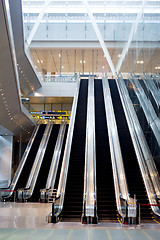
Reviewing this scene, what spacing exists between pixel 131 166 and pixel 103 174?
1.23 meters

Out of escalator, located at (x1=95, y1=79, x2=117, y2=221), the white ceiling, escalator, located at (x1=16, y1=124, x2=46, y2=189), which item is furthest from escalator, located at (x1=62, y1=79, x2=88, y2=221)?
the white ceiling

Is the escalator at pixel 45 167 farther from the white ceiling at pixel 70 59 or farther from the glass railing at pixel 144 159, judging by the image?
the white ceiling at pixel 70 59

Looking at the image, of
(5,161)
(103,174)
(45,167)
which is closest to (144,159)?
(103,174)

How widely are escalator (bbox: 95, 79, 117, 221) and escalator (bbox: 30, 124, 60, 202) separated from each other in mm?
3963

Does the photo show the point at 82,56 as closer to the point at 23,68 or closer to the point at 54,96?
the point at 54,96

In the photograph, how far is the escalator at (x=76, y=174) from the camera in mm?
9220

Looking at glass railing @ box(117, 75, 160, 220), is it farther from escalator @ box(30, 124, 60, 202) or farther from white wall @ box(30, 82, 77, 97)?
white wall @ box(30, 82, 77, 97)

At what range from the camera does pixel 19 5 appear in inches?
474

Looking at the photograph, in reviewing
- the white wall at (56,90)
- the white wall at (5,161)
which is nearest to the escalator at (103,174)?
the white wall at (5,161)

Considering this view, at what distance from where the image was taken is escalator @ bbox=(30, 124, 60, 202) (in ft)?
48.2

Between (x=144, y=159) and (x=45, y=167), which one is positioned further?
(x=45, y=167)

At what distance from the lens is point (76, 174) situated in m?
11.5

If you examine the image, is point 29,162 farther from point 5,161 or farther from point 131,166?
point 131,166

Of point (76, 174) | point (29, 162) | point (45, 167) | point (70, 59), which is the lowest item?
point (76, 174)
